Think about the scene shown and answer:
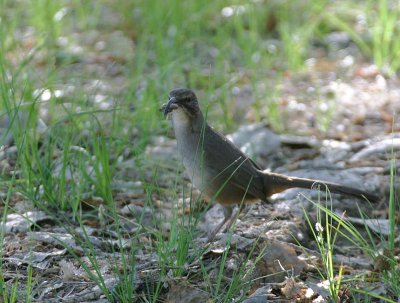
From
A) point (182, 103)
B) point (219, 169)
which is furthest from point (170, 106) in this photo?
point (219, 169)

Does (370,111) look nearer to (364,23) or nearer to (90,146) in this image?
(364,23)

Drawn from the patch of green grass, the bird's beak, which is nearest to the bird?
the bird's beak

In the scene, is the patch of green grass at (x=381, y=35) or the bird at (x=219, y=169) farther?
the patch of green grass at (x=381, y=35)

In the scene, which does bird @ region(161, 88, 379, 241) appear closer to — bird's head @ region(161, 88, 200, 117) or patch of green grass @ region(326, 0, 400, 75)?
bird's head @ region(161, 88, 200, 117)

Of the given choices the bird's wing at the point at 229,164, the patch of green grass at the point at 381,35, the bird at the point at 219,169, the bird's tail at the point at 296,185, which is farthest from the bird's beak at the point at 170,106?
the patch of green grass at the point at 381,35

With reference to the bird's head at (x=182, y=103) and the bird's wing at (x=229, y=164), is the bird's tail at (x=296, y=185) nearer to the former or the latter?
the bird's wing at (x=229, y=164)

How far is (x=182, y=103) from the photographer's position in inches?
211

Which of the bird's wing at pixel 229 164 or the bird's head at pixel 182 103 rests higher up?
the bird's head at pixel 182 103

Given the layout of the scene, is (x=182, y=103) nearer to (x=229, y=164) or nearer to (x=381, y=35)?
(x=229, y=164)

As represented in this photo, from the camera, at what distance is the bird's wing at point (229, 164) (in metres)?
5.34

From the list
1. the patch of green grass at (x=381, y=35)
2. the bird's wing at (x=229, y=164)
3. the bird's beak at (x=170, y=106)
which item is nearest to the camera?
the bird's beak at (x=170, y=106)

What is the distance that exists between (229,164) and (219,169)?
9 centimetres

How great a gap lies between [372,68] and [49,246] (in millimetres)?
4983

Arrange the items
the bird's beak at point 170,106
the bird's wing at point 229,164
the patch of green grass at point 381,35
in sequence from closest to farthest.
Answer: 1. the bird's beak at point 170,106
2. the bird's wing at point 229,164
3. the patch of green grass at point 381,35
